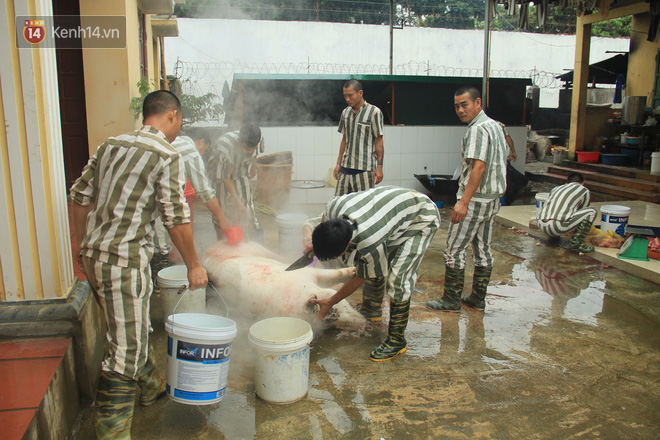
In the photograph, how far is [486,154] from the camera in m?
4.23

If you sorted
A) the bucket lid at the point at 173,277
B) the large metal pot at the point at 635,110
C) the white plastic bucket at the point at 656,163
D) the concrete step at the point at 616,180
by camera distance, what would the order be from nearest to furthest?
1. the bucket lid at the point at 173,277
2. the concrete step at the point at 616,180
3. the white plastic bucket at the point at 656,163
4. the large metal pot at the point at 635,110

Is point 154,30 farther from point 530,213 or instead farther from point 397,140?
point 530,213

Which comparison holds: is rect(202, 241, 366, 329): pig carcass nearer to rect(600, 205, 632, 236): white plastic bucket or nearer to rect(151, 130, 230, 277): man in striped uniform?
rect(151, 130, 230, 277): man in striped uniform

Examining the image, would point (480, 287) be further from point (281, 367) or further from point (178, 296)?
point (178, 296)

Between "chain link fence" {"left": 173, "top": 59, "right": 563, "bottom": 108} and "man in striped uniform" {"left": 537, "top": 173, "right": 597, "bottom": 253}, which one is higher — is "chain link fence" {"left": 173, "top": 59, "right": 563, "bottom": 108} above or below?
above

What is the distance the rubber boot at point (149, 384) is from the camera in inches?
116

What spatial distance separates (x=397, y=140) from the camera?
34.0ft

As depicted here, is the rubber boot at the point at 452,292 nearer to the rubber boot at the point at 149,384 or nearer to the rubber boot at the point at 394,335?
the rubber boot at the point at 394,335

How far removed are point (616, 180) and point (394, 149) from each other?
5.49 meters

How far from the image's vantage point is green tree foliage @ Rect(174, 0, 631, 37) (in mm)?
17889

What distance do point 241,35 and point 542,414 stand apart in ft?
53.8

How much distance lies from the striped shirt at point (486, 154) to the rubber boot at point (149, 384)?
117 inches

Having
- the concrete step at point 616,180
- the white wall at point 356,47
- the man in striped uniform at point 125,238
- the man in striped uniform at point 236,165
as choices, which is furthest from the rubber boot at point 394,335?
the white wall at point 356,47

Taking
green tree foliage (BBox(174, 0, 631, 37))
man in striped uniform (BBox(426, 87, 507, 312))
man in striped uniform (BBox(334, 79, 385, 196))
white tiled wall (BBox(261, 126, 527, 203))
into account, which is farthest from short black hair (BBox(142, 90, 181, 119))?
green tree foliage (BBox(174, 0, 631, 37))
